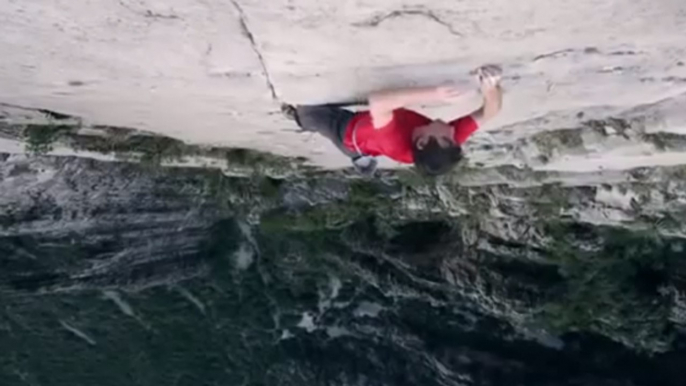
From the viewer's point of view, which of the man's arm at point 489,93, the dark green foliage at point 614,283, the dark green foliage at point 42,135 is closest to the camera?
the man's arm at point 489,93

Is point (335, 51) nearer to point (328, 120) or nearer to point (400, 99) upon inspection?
Answer: point (400, 99)

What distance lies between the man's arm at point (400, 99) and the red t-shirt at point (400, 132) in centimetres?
2

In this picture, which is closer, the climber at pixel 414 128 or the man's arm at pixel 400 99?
the climber at pixel 414 128

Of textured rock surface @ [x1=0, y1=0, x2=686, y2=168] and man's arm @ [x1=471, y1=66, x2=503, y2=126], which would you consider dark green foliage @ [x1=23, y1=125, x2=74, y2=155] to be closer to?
textured rock surface @ [x1=0, y1=0, x2=686, y2=168]

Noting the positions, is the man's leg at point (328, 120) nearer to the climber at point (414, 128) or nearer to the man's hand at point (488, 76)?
the climber at point (414, 128)

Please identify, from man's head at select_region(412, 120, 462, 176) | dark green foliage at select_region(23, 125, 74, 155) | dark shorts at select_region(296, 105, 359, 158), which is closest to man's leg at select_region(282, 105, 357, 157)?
dark shorts at select_region(296, 105, 359, 158)

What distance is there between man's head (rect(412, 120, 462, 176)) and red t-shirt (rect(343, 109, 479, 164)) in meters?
0.07

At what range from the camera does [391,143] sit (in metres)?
3.23

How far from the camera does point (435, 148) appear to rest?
3.07 m

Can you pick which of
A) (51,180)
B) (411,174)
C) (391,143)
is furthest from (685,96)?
(51,180)

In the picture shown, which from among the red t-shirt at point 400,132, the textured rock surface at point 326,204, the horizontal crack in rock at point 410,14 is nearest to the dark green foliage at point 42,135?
the textured rock surface at point 326,204

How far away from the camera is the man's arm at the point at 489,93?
331 cm

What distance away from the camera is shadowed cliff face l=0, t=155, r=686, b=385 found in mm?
5602

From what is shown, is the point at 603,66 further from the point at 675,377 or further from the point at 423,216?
the point at 675,377
